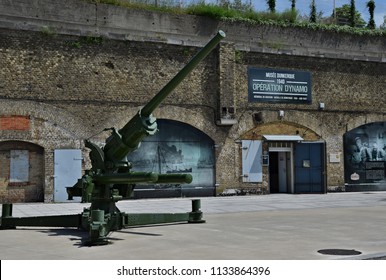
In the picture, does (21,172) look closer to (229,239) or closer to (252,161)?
(252,161)

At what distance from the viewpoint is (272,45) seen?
84.2 feet

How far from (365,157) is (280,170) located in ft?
15.0

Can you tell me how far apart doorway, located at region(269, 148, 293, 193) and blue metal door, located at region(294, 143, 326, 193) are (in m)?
0.38

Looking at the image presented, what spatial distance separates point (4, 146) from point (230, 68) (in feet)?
34.0

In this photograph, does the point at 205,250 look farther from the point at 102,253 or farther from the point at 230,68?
the point at 230,68

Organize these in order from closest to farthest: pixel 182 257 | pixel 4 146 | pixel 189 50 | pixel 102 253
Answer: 1. pixel 182 257
2. pixel 102 253
3. pixel 4 146
4. pixel 189 50

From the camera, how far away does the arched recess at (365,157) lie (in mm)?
26844

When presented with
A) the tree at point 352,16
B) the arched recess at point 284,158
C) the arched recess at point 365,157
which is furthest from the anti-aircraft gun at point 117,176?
the tree at point 352,16

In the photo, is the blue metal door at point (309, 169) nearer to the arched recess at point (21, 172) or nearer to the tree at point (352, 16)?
the tree at point (352, 16)

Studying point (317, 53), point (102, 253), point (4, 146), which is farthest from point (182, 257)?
point (317, 53)

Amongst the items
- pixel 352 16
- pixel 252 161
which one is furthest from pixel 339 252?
pixel 352 16

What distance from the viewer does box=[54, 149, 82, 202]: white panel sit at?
69.8 feet

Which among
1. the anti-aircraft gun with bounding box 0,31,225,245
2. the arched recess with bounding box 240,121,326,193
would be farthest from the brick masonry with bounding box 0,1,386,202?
the anti-aircraft gun with bounding box 0,31,225,245

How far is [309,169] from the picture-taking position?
25.9 meters
